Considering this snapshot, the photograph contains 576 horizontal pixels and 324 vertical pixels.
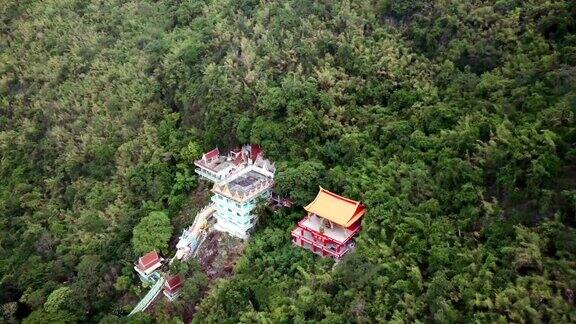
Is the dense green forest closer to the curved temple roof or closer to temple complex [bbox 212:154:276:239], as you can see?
the curved temple roof

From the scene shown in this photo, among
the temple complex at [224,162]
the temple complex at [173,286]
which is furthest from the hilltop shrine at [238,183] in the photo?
the temple complex at [173,286]

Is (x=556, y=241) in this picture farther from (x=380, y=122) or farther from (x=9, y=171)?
(x=9, y=171)

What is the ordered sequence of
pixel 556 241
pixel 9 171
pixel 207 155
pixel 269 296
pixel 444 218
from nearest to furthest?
pixel 556 241 < pixel 444 218 < pixel 269 296 < pixel 207 155 < pixel 9 171

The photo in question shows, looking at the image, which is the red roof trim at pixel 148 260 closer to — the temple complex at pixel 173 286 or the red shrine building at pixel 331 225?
the temple complex at pixel 173 286

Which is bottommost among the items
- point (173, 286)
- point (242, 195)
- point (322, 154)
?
point (173, 286)

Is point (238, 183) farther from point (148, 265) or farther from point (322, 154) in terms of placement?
point (148, 265)

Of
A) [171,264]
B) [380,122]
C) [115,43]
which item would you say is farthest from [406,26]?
[115,43]

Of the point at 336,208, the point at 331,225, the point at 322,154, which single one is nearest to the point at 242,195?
the point at 322,154
